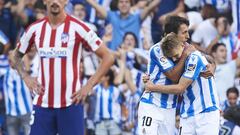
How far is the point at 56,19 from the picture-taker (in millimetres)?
10164

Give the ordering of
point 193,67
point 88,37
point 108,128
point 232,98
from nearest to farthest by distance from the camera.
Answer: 1. point 193,67
2. point 88,37
3. point 232,98
4. point 108,128

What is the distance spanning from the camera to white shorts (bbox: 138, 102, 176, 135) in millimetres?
9867

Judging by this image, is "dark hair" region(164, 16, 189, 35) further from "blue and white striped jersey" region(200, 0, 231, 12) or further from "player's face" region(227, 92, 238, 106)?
"blue and white striped jersey" region(200, 0, 231, 12)

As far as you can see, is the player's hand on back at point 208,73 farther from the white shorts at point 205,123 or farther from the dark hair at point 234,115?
the dark hair at point 234,115

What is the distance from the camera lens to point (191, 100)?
9.74 meters

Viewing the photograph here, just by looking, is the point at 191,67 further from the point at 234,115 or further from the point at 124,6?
the point at 124,6

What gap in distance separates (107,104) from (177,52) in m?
4.90

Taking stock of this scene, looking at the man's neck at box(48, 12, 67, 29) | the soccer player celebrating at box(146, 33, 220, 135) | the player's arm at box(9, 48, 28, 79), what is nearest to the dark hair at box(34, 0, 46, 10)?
the player's arm at box(9, 48, 28, 79)

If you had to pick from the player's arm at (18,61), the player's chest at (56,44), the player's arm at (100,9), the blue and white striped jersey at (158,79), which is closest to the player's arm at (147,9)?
the player's arm at (100,9)

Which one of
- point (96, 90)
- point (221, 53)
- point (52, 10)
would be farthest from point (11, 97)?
point (52, 10)

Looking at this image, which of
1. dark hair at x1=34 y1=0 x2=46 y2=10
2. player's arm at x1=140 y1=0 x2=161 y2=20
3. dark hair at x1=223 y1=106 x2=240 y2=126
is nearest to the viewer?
dark hair at x1=223 y1=106 x2=240 y2=126

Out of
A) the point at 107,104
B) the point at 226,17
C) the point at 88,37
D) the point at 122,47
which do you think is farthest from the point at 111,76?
the point at 88,37

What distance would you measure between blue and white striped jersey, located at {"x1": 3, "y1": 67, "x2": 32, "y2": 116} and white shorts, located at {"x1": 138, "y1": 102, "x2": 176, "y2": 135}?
4.90 meters

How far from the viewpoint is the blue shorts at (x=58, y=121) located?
1011 centimetres
